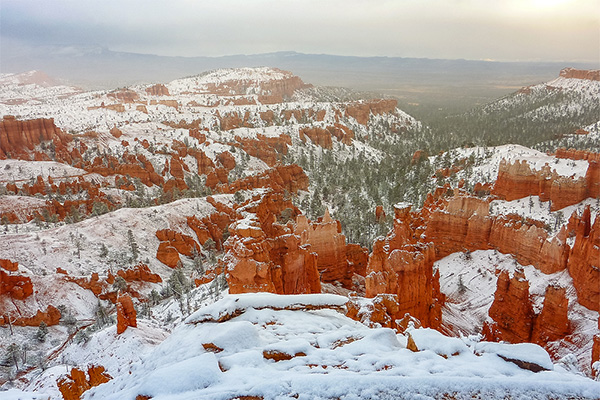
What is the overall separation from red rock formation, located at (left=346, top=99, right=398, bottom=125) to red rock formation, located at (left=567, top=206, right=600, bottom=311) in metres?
111

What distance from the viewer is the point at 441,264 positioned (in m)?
31.3

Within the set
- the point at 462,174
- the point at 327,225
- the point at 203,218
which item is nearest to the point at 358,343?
the point at 327,225

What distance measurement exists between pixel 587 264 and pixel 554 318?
4.53 meters

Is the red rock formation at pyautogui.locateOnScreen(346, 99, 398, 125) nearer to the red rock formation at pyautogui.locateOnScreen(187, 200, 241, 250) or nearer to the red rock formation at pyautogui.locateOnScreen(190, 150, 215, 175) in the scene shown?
the red rock formation at pyautogui.locateOnScreen(190, 150, 215, 175)

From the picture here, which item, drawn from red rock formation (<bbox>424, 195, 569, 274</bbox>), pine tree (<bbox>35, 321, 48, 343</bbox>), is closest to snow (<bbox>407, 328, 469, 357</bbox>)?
red rock formation (<bbox>424, 195, 569, 274</bbox>)

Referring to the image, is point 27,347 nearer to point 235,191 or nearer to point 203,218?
point 203,218

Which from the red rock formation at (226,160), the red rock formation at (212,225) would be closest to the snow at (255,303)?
the red rock formation at (212,225)

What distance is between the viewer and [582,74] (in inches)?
6772

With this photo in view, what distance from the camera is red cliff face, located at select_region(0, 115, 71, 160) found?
67250mm

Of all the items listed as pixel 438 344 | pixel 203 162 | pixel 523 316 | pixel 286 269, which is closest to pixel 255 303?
pixel 438 344

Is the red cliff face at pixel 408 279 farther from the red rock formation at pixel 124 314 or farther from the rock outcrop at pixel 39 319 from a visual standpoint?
the rock outcrop at pixel 39 319

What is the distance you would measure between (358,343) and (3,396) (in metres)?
10.0

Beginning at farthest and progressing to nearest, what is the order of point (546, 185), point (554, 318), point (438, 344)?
point (546, 185) → point (554, 318) → point (438, 344)

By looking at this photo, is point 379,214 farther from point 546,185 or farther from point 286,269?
point 286,269
